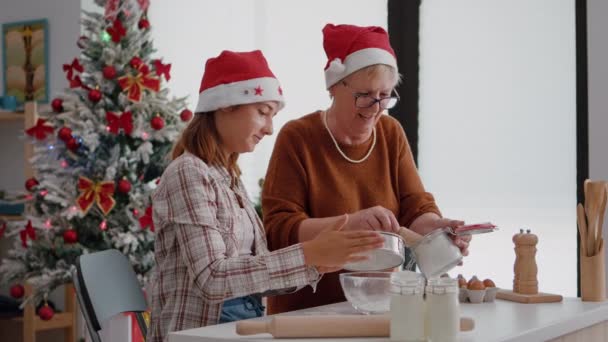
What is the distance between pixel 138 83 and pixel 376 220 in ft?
7.95

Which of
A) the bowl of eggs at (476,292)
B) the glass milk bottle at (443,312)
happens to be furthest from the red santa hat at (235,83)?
the glass milk bottle at (443,312)

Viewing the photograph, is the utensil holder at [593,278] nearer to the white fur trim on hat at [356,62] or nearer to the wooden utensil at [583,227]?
the wooden utensil at [583,227]

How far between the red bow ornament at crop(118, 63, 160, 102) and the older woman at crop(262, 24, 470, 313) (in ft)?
6.31

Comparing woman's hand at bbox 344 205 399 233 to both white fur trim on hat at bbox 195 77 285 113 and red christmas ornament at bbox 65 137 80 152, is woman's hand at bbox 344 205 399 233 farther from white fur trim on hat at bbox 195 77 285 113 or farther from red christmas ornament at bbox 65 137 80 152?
red christmas ornament at bbox 65 137 80 152

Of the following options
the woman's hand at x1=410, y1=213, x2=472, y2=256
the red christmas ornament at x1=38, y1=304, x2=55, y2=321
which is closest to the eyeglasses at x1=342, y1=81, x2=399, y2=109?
the woman's hand at x1=410, y1=213, x2=472, y2=256

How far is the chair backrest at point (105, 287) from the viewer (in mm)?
1905

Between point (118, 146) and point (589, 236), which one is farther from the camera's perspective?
point (118, 146)

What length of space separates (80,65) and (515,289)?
2671 millimetres

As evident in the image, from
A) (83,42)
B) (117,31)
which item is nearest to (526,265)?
(117,31)

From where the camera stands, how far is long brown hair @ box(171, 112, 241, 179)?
2006 millimetres

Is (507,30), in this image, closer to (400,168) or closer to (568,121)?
(568,121)

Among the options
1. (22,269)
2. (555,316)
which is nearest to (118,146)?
(22,269)

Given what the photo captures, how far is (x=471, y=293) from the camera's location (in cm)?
204

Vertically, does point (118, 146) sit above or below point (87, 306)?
above
